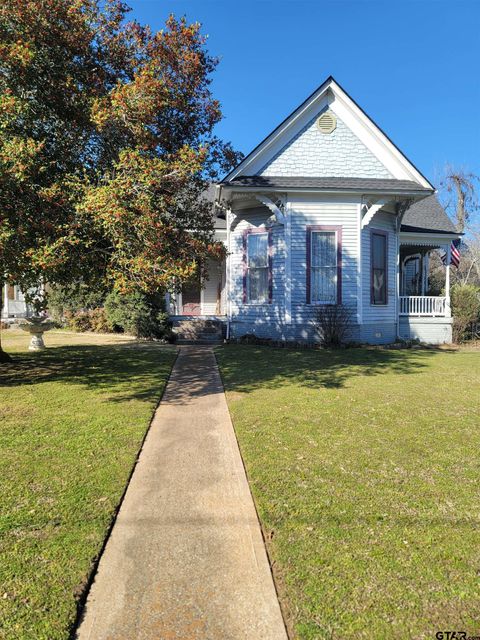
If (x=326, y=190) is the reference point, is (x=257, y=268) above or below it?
below

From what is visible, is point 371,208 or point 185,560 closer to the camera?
point 185,560

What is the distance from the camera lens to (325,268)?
14.0 m

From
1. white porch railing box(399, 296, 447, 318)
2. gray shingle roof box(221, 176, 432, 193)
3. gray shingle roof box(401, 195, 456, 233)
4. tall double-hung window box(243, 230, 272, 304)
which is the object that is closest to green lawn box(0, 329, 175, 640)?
tall double-hung window box(243, 230, 272, 304)

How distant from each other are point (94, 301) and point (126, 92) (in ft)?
44.4

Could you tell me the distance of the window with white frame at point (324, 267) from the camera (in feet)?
45.8

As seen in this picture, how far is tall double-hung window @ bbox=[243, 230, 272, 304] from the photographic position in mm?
14312

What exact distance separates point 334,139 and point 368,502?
1308 centimetres

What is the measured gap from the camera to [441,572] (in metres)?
2.68

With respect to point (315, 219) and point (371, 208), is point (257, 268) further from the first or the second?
point (371, 208)

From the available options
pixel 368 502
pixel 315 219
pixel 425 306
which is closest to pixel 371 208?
pixel 315 219

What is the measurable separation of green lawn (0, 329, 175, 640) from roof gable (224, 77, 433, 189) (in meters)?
8.07

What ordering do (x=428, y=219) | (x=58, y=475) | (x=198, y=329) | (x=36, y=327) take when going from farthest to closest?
(x=428, y=219) → (x=198, y=329) → (x=36, y=327) → (x=58, y=475)

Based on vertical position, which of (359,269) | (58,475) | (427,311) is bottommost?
(58,475)

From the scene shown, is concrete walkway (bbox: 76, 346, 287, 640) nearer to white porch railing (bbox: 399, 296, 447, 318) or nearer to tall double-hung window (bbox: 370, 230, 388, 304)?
tall double-hung window (bbox: 370, 230, 388, 304)
